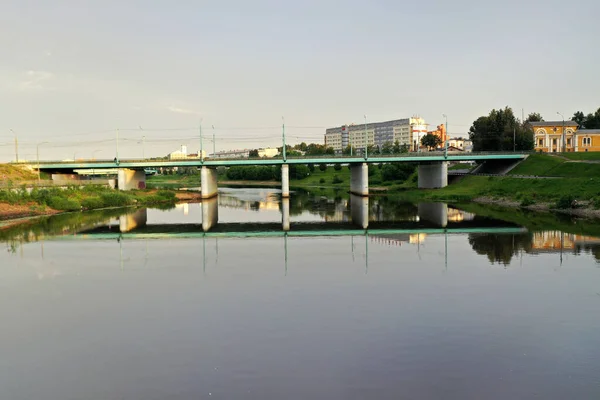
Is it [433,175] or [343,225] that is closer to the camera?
[343,225]

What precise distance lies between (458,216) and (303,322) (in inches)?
1648

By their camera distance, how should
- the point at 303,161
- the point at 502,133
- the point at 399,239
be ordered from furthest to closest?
the point at 502,133
the point at 303,161
the point at 399,239

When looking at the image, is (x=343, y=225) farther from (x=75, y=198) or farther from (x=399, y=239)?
(x=75, y=198)

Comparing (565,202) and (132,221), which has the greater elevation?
(565,202)

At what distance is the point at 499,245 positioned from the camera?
34.0 metres

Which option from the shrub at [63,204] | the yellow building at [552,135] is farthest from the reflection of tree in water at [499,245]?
the yellow building at [552,135]

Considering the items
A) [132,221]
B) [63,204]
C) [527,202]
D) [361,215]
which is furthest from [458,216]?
[63,204]

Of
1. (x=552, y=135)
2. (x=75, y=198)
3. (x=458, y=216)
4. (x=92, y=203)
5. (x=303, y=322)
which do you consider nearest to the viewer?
(x=303, y=322)

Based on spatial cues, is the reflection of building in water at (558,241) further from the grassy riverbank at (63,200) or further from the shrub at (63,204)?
the shrub at (63,204)

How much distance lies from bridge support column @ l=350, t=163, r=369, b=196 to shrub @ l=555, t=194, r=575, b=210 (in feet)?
126

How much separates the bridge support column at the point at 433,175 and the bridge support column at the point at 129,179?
59170 mm

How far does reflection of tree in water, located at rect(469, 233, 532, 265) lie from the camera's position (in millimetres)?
29844

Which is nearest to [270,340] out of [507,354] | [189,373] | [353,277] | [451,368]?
[189,373]

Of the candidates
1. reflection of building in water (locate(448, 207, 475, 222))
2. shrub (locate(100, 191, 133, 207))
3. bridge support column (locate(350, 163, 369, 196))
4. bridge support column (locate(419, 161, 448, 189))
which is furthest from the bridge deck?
reflection of building in water (locate(448, 207, 475, 222))
